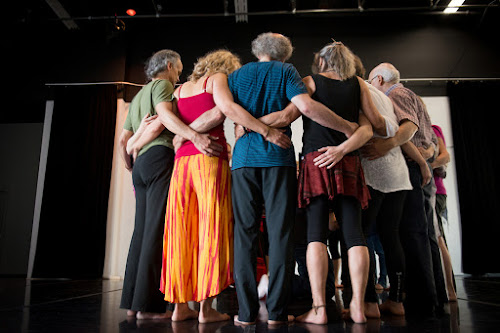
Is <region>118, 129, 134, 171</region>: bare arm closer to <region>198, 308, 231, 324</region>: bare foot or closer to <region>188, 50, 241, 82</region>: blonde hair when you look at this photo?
<region>188, 50, 241, 82</region>: blonde hair

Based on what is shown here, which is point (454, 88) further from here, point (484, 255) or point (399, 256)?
point (399, 256)

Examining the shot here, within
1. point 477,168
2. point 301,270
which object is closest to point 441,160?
point 301,270

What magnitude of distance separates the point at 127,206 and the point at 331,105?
14.2 ft

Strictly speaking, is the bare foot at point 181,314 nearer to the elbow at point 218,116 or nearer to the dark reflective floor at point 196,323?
the dark reflective floor at point 196,323

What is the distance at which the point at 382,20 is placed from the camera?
19.1 ft

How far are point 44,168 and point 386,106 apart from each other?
5078mm

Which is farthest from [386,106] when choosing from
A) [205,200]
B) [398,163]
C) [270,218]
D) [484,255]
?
[484,255]

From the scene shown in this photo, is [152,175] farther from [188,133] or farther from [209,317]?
[209,317]

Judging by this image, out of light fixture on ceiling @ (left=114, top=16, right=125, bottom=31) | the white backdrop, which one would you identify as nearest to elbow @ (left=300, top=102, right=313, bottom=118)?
the white backdrop

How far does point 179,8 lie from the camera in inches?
225

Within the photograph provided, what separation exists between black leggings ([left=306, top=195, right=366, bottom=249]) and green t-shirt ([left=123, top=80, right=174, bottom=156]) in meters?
0.79

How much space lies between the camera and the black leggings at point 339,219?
1.52 meters

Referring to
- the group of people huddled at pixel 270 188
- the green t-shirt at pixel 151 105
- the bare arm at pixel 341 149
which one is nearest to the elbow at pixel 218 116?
the group of people huddled at pixel 270 188

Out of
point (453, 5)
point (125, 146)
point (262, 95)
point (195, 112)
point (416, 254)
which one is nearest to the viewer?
point (262, 95)
